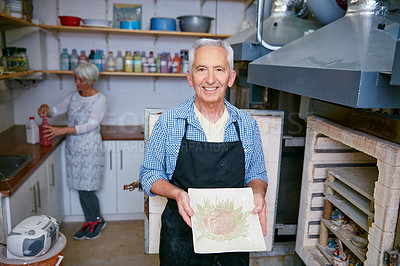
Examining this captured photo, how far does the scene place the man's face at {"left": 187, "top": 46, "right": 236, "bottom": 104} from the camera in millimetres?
1290

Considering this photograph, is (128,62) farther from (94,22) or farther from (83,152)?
(83,152)

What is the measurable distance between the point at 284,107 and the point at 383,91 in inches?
48.7

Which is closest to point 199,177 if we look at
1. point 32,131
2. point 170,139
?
point 170,139

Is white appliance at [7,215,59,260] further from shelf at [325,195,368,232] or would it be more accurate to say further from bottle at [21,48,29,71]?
bottle at [21,48,29,71]

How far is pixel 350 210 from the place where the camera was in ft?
5.23

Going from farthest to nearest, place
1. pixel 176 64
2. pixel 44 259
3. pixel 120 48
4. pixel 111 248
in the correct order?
pixel 120 48 < pixel 176 64 < pixel 111 248 < pixel 44 259

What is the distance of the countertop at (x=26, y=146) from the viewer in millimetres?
1996

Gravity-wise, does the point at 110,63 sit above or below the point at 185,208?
above

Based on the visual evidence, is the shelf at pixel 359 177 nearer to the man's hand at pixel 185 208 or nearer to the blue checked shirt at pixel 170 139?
the blue checked shirt at pixel 170 139

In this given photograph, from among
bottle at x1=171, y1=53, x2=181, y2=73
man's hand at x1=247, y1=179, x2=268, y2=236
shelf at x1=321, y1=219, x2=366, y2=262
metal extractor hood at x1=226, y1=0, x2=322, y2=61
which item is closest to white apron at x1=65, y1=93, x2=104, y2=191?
bottle at x1=171, y1=53, x2=181, y2=73

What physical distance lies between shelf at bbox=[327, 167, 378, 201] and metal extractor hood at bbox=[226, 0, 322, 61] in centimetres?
81

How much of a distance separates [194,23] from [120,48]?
86 centimetres

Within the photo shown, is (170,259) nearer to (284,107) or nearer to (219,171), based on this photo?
(219,171)

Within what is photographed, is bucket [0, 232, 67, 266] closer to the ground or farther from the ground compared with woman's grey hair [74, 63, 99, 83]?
closer to the ground
